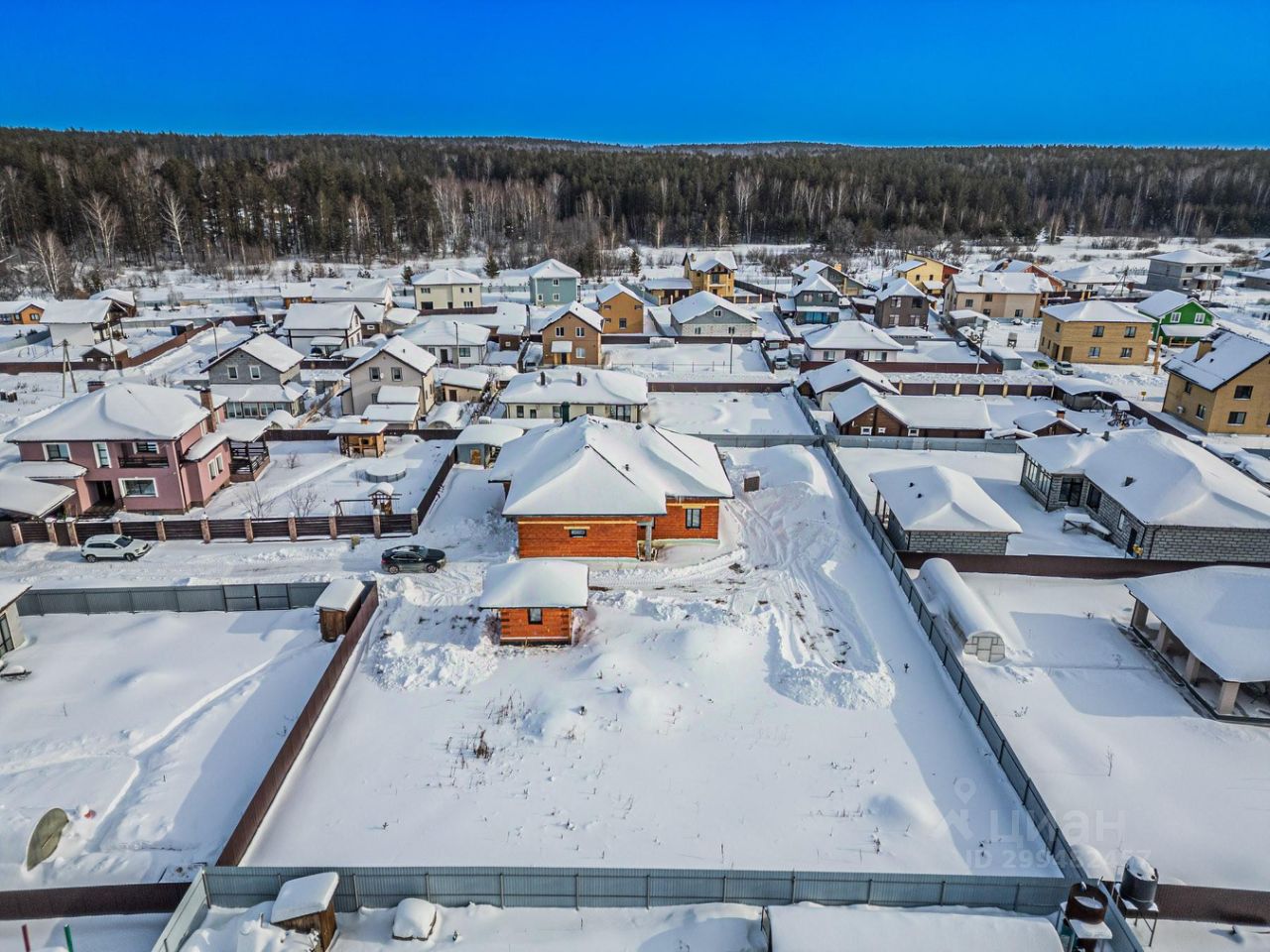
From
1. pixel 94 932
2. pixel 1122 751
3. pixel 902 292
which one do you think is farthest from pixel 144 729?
pixel 902 292

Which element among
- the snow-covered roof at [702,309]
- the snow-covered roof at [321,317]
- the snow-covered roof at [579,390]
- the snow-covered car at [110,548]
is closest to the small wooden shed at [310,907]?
the snow-covered car at [110,548]

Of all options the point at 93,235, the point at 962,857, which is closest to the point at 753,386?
the point at 962,857

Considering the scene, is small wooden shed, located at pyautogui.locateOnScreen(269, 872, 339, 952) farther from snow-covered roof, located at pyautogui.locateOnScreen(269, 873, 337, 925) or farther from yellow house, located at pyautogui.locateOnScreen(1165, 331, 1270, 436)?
yellow house, located at pyautogui.locateOnScreen(1165, 331, 1270, 436)

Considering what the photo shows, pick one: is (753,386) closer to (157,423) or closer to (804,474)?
(804,474)

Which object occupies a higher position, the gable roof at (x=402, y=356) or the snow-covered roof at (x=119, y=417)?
the gable roof at (x=402, y=356)

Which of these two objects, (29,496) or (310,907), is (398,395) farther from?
(310,907)

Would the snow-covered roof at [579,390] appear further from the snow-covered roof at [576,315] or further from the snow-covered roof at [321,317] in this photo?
the snow-covered roof at [321,317]

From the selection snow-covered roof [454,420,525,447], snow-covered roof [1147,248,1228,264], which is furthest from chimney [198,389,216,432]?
snow-covered roof [1147,248,1228,264]
